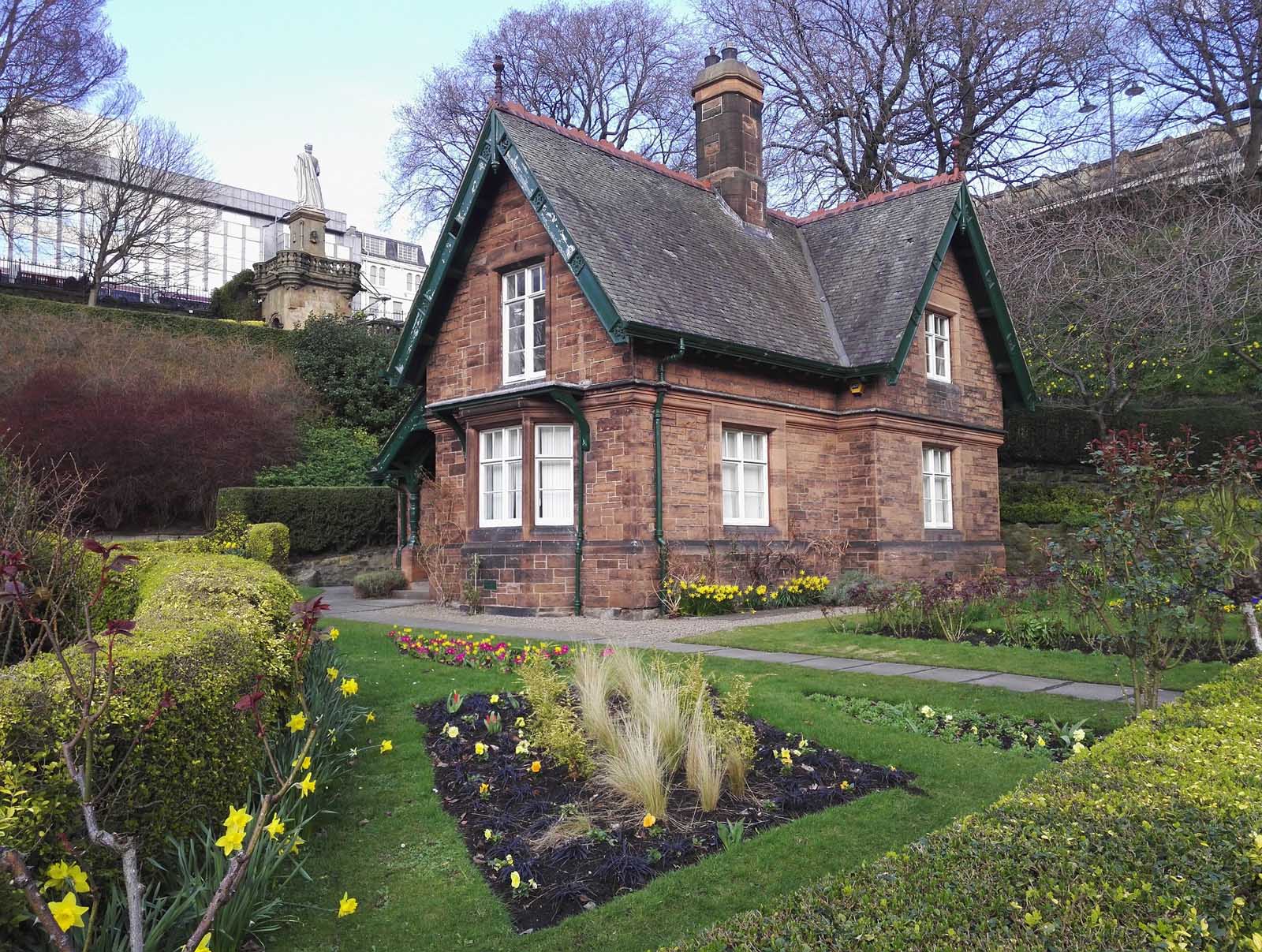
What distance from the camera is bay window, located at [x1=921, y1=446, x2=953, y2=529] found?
18.3 m

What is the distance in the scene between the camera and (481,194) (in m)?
15.8

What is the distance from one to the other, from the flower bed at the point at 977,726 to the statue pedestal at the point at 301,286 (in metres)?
33.9

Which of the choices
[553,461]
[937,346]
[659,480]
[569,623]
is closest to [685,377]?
[659,480]

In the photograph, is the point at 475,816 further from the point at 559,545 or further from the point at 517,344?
the point at 517,344

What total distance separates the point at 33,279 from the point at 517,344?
34560 millimetres

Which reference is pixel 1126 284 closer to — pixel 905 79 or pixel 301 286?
pixel 905 79

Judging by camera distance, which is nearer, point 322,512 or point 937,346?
point 937,346

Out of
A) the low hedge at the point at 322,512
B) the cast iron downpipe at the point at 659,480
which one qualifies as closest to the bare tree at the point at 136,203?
the low hedge at the point at 322,512

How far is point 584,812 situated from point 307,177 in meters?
42.7

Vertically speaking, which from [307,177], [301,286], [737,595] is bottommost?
[737,595]

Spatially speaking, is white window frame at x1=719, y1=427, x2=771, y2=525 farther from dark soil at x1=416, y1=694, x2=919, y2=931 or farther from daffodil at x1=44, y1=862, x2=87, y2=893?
daffodil at x1=44, y1=862, x2=87, y2=893

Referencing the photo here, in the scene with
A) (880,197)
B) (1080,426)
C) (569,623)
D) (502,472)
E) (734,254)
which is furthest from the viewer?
(1080,426)

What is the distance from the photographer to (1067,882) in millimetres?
2400

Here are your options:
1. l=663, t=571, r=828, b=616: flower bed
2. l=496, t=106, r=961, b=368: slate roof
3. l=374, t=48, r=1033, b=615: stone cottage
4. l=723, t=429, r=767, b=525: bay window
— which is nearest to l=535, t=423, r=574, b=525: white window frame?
l=374, t=48, r=1033, b=615: stone cottage
